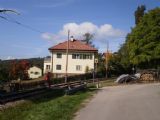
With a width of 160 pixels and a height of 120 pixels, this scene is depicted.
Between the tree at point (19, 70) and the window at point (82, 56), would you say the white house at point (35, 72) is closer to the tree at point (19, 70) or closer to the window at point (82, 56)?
the tree at point (19, 70)

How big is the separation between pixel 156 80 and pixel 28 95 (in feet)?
112

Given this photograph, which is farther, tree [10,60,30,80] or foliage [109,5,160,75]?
tree [10,60,30,80]

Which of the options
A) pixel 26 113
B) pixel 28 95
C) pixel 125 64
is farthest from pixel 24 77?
pixel 26 113

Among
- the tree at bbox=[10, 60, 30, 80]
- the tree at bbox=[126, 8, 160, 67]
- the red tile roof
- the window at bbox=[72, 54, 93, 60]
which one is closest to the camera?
the tree at bbox=[126, 8, 160, 67]

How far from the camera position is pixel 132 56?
70.9 metres

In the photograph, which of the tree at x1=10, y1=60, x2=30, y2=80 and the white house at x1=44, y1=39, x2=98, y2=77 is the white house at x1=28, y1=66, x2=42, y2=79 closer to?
the tree at x1=10, y1=60, x2=30, y2=80

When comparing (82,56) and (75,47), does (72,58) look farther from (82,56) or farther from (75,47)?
(75,47)

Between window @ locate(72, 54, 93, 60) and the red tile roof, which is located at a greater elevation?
the red tile roof

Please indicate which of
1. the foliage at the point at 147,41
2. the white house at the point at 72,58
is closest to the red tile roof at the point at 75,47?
the white house at the point at 72,58

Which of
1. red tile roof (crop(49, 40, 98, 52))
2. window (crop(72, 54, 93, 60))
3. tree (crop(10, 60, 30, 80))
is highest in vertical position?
red tile roof (crop(49, 40, 98, 52))

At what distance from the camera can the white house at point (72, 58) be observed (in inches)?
3440

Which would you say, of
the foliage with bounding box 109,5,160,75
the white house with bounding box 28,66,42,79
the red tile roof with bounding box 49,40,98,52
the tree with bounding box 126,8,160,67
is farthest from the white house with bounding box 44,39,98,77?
the white house with bounding box 28,66,42,79

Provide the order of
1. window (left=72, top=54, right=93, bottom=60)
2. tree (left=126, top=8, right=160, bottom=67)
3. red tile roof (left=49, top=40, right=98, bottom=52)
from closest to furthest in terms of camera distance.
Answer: tree (left=126, top=8, right=160, bottom=67) → red tile roof (left=49, top=40, right=98, bottom=52) → window (left=72, top=54, right=93, bottom=60)

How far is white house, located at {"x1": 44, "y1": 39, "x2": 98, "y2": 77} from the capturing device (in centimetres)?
8738
